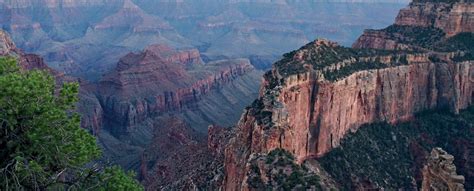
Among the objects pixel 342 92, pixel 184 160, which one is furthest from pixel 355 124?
pixel 184 160

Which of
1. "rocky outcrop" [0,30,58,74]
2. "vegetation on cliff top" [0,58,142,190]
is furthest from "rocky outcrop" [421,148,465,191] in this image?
"rocky outcrop" [0,30,58,74]

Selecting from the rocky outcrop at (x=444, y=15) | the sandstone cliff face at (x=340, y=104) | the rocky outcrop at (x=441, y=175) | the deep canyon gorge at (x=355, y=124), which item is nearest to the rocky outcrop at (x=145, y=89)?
the deep canyon gorge at (x=355, y=124)

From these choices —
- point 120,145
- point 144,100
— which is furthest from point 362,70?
point 144,100

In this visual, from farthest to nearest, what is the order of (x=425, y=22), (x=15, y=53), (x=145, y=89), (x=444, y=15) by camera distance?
(x=145, y=89), (x=15, y=53), (x=425, y=22), (x=444, y=15)

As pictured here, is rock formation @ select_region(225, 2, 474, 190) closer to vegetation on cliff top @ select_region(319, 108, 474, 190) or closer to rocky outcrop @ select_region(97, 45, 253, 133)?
vegetation on cliff top @ select_region(319, 108, 474, 190)

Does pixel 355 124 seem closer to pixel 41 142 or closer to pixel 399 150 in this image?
pixel 399 150

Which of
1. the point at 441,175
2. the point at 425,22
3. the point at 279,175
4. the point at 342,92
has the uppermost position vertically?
the point at 425,22

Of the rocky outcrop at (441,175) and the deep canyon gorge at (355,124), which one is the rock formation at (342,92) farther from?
the rocky outcrop at (441,175)
